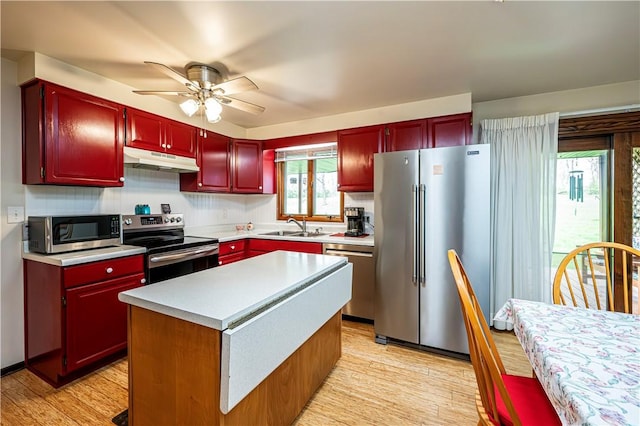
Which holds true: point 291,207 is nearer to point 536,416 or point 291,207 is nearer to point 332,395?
point 332,395

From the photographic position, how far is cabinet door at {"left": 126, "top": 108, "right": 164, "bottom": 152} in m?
2.58

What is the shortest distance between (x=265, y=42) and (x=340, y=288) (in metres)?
1.84

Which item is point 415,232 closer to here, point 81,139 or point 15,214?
point 81,139

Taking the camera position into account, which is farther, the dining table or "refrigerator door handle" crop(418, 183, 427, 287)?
"refrigerator door handle" crop(418, 183, 427, 287)

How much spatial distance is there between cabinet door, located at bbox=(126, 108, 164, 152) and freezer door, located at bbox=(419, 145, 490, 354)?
263 centimetres

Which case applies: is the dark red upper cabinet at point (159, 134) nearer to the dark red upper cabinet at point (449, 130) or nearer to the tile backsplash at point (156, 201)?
the tile backsplash at point (156, 201)

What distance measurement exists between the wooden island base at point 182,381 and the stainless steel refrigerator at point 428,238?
1418 millimetres

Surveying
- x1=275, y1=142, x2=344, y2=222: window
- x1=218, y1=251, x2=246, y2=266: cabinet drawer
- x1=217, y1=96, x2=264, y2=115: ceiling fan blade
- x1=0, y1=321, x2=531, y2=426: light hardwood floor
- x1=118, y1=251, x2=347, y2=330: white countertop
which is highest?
x1=217, y1=96, x2=264, y2=115: ceiling fan blade

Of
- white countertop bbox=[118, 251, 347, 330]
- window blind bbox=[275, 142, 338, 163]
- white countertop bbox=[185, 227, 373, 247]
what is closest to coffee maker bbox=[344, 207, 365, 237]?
white countertop bbox=[185, 227, 373, 247]

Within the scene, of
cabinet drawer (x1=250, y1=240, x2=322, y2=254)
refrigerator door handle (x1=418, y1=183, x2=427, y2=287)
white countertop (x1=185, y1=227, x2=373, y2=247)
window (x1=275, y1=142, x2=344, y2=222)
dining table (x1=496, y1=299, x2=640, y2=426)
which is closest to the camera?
dining table (x1=496, y1=299, x2=640, y2=426)

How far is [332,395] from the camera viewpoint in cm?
187

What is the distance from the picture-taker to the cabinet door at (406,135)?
9.75ft

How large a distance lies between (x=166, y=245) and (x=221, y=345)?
1955mm

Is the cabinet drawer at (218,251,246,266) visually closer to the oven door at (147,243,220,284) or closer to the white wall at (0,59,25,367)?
the oven door at (147,243,220,284)
